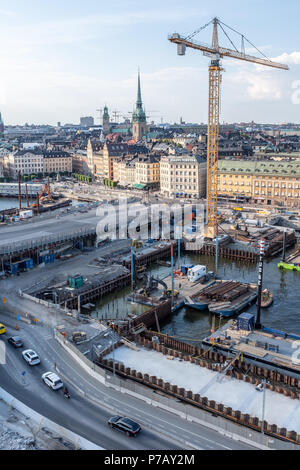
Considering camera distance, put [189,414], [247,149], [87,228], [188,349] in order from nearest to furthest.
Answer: [189,414]
[188,349]
[87,228]
[247,149]

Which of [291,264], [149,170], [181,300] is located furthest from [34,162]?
[181,300]

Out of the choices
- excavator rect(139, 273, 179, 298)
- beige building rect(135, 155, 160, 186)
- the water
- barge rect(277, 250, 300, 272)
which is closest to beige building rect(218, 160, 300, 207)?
beige building rect(135, 155, 160, 186)

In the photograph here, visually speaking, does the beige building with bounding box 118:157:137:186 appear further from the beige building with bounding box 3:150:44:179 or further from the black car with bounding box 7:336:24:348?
the black car with bounding box 7:336:24:348

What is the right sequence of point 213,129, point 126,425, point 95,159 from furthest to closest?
1. point 95,159
2. point 213,129
3. point 126,425

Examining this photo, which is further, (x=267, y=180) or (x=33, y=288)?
(x=267, y=180)

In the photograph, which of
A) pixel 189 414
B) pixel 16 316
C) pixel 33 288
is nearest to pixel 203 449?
pixel 189 414

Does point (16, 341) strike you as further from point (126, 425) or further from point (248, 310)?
point (248, 310)

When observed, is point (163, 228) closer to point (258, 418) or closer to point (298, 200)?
point (298, 200)
